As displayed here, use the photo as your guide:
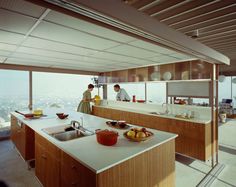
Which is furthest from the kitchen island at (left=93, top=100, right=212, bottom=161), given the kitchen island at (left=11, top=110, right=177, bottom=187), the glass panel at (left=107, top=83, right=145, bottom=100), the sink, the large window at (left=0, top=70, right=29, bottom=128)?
the large window at (left=0, top=70, right=29, bottom=128)

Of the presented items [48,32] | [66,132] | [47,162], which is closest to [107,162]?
[47,162]

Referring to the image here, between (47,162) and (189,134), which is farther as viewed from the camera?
(189,134)

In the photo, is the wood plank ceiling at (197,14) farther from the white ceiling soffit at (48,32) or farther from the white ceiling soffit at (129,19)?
the white ceiling soffit at (48,32)

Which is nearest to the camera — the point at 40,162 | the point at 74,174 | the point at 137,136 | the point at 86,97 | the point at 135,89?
the point at 74,174

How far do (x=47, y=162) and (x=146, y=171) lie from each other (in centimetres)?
128

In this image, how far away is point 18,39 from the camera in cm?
241

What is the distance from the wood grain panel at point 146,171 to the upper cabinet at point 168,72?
7.76ft

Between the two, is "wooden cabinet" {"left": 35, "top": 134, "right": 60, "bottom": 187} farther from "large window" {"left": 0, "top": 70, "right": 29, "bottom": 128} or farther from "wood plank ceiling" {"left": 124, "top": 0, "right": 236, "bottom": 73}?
"large window" {"left": 0, "top": 70, "right": 29, "bottom": 128}

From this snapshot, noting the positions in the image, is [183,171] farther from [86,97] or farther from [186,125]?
[86,97]

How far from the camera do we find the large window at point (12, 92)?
4.92 meters

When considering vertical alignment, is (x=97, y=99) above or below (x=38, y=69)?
below

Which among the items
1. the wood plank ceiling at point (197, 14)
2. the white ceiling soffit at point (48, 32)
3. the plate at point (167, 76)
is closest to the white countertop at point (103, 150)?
the white ceiling soffit at point (48, 32)

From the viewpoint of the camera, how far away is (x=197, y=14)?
1.92 m

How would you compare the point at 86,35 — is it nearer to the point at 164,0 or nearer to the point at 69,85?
the point at 164,0
